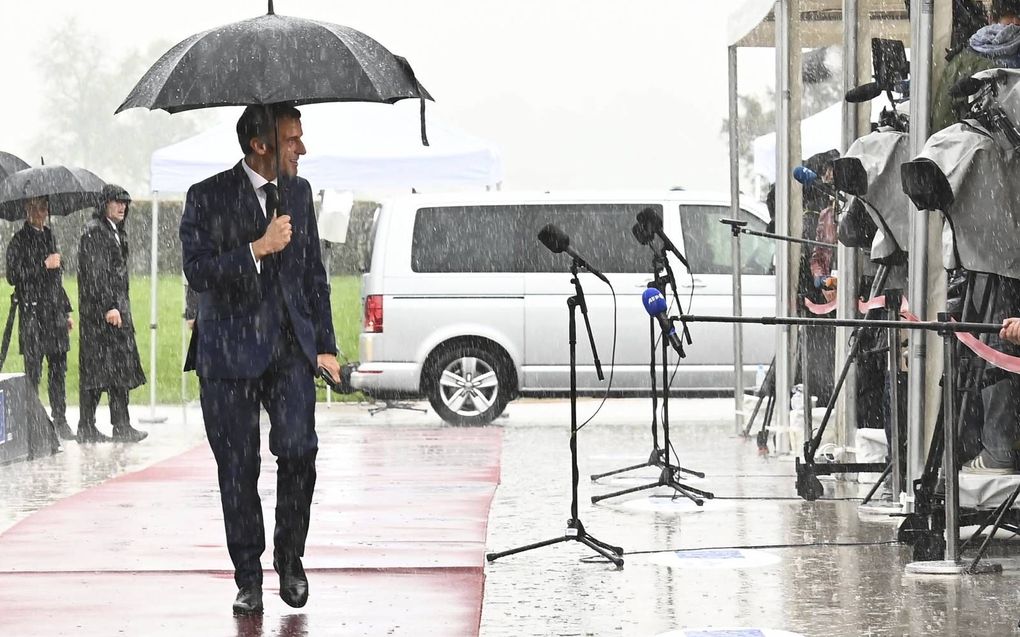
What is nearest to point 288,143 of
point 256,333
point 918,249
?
point 256,333

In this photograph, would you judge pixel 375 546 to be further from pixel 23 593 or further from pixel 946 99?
pixel 946 99

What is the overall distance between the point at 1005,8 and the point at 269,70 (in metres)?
3.01

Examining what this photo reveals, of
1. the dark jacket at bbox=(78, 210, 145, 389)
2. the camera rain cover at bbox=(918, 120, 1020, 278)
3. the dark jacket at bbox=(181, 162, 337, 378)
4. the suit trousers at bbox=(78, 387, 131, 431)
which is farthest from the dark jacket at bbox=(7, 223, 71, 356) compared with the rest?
the camera rain cover at bbox=(918, 120, 1020, 278)

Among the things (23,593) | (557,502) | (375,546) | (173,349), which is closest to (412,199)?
(557,502)

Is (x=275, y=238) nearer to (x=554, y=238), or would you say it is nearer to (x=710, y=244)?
(x=554, y=238)

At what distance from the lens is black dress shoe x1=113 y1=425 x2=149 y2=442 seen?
14570mm

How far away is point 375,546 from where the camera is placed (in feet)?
27.0

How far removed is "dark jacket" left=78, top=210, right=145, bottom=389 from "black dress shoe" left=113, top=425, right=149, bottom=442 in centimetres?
35

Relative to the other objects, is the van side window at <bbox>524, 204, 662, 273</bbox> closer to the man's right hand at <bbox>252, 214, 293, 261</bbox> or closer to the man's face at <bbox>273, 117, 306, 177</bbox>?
the man's face at <bbox>273, 117, 306, 177</bbox>

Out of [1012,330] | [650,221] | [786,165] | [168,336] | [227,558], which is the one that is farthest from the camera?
[168,336]

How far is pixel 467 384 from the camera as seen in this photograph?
16062 millimetres

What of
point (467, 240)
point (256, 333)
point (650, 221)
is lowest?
point (256, 333)

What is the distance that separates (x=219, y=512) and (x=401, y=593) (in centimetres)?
304

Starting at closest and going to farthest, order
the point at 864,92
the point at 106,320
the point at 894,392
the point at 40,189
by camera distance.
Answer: the point at 894,392 → the point at 864,92 → the point at 40,189 → the point at 106,320
